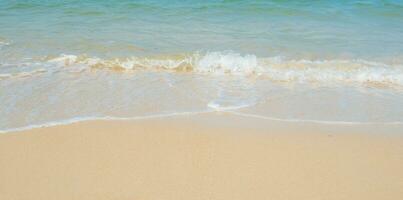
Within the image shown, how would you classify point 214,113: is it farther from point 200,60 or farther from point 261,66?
point 200,60

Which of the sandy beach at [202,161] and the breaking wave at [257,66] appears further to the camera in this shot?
the breaking wave at [257,66]

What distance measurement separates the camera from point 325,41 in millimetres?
7996

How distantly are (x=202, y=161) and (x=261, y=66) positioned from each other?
311cm

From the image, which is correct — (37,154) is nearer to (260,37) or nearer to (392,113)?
(392,113)

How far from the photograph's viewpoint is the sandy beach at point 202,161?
3.43m

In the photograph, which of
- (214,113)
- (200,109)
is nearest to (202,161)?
(214,113)

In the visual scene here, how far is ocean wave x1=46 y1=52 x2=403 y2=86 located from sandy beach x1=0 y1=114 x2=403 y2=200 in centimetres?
171

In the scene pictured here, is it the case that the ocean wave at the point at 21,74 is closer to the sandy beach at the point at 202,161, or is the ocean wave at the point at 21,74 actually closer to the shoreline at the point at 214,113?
the shoreline at the point at 214,113

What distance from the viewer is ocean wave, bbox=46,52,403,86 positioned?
20.6 ft

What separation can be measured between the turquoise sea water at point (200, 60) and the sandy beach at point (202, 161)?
1.24 ft

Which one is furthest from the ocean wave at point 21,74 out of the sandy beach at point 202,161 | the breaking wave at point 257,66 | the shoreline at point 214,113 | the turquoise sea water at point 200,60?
the sandy beach at point 202,161

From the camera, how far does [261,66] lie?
21.9ft

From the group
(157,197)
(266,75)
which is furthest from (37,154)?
(266,75)

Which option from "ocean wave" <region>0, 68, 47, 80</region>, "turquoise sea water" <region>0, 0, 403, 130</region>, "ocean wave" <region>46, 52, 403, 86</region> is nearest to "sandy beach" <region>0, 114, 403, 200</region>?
"turquoise sea water" <region>0, 0, 403, 130</region>
